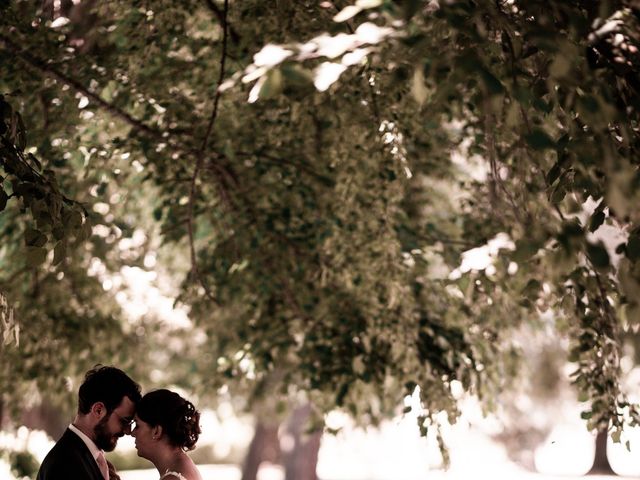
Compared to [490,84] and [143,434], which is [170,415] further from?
[490,84]

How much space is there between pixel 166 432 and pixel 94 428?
43 centimetres

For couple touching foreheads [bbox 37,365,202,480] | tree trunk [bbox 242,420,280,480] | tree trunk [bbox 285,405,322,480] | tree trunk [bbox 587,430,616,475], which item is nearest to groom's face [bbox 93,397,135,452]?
couple touching foreheads [bbox 37,365,202,480]

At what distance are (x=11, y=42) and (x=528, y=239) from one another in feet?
14.2

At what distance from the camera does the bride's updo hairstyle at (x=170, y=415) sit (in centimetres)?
463

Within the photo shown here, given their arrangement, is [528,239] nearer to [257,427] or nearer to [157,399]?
[157,399]

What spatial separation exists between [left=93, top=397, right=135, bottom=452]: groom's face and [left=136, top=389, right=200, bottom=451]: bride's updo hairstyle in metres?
0.07

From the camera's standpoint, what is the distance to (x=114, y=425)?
4.52 meters

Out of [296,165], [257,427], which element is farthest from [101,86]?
[257,427]

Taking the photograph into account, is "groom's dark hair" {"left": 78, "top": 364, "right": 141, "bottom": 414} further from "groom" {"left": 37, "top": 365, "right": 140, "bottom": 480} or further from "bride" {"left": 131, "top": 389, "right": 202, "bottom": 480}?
"bride" {"left": 131, "top": 389, "right": 202, "bottom": 480}

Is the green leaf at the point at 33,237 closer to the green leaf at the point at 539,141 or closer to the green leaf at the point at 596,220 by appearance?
the green leaf at the point at 539,141

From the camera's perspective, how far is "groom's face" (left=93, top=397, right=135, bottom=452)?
4.45m

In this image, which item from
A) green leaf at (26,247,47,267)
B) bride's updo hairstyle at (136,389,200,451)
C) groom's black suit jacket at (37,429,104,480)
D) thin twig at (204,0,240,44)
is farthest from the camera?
thin twig at (204,0,240,44)

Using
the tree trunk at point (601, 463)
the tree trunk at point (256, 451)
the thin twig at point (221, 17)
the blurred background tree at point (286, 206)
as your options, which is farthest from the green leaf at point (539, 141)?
the tree trunk at point (601, 463)

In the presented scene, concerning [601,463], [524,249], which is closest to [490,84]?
[524,249]
